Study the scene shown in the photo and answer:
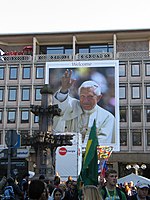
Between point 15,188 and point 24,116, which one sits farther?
point 24,116

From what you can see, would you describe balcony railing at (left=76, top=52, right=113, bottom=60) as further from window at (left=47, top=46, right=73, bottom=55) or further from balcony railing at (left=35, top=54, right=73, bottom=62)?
window at (left=47, top=46, right=73, bottom=55)

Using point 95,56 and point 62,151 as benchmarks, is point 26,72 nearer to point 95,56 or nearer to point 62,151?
point 95,56

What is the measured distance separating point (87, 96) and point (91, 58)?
5.10m

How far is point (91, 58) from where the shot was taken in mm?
51531

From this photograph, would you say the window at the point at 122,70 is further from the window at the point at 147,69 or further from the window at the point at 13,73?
the window at the point at 13,73

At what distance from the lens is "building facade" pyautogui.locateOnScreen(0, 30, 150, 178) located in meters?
49.3

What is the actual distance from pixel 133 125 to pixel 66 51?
13.4 meters

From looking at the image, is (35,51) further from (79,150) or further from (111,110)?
(79,150)

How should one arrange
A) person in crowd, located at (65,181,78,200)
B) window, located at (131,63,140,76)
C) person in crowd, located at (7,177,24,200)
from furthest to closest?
window, located at (131,63,140,76)
person in crowd, located at (65,181,78,200)
person in crowd, located at (7,177,24,200)

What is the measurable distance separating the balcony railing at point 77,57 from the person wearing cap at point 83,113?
2804 mm

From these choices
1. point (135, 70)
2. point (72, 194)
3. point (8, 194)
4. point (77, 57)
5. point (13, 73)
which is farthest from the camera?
point (13, 73)

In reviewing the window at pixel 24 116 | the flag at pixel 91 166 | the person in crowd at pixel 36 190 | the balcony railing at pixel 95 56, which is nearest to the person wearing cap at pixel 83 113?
the balcony railing at pixel 95 56

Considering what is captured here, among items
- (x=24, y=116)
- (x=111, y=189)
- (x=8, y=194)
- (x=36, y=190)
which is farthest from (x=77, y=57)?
(x=36, y=190)

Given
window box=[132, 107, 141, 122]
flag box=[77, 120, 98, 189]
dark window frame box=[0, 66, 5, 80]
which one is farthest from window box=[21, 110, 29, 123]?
flag box=[77, 120, 98, 189]
